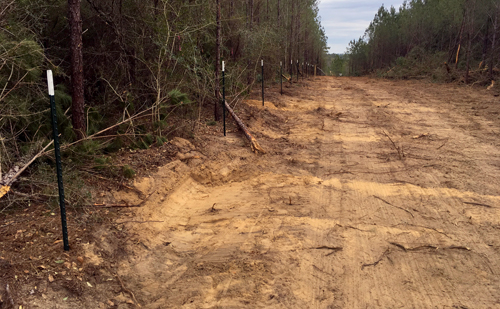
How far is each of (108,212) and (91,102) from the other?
3.44 m

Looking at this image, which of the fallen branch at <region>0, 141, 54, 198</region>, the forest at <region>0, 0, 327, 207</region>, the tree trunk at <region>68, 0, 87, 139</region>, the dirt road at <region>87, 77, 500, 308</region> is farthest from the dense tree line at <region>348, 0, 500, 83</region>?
the fallen branch at <region>0, 141, 54, 198</region>

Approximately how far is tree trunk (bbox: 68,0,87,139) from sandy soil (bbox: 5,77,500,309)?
1.55m

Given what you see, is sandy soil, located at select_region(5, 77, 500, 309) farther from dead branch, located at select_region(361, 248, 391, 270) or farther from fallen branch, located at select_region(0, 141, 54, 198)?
fallen branch, located at select_region(0, 141, 54, 198)

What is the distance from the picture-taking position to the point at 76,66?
19.5 ft

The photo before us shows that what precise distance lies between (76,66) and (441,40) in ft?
145

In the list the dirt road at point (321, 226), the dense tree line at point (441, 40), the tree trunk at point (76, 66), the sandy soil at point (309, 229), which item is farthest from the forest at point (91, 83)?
the dense tree line at point (441, 40)

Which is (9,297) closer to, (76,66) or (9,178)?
(9,178)

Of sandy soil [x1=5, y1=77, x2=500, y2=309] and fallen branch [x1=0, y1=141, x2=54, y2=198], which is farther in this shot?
fallen branch [x1=0, y1=141, x2=54, y2=198]

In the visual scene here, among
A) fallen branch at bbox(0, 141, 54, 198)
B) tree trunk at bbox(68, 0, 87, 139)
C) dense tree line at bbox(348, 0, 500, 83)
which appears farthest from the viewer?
dense tree line at bbox(348, 0, 500, 83)

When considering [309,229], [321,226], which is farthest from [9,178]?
[321,226]

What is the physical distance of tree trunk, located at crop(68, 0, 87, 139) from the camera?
19.1ft

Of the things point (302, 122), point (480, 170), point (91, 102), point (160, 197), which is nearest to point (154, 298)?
point (160, 197)

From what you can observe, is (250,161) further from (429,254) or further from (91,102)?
(429,254)

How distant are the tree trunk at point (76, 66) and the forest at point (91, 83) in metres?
0.02
